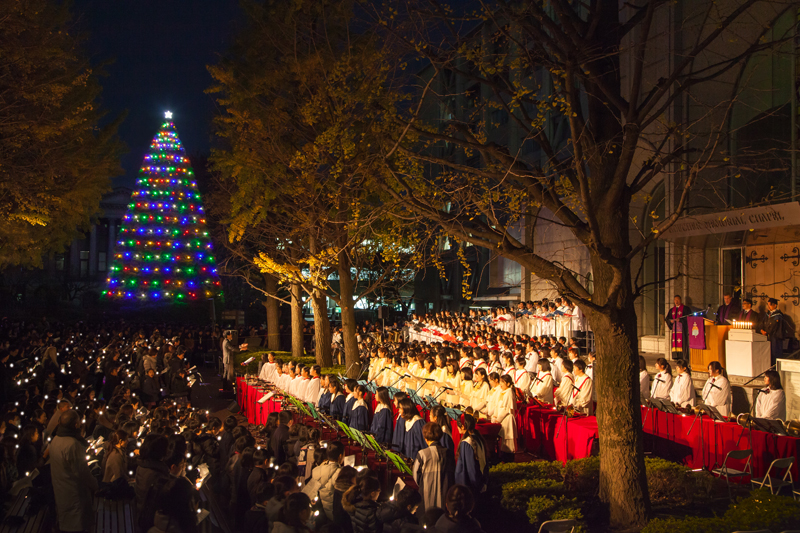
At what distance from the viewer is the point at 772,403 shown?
9945 mm

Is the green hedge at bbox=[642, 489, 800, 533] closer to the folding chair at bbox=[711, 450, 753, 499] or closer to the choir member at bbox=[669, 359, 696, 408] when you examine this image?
the folding chair at bbox=[711, 450, 753, 499]

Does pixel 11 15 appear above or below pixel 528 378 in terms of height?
above

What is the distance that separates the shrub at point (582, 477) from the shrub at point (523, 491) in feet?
0.83

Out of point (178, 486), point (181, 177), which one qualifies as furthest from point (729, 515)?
point (181, 177)

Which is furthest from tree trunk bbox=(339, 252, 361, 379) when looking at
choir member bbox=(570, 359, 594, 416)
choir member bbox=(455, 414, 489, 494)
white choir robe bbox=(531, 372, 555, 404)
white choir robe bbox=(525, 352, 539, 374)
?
choir member bbox=(455, 414, 489, 494)

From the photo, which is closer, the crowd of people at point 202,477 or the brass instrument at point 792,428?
the crowd of people at point 202,477

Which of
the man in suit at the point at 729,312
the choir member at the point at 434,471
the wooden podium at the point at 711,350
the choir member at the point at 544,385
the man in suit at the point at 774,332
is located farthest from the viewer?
the man in suit at the point at 729,312

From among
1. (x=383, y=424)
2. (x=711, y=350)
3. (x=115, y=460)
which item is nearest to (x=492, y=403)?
(x=383, y=424)

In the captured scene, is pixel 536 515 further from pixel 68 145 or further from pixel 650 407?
pixel 68 145

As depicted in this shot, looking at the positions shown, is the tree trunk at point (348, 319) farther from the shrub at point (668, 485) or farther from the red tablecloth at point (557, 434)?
the shrub at point (668, 485)

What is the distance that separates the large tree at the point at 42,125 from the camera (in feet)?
45.9

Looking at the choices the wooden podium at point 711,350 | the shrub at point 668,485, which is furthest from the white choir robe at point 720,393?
the shrub at point 668,485

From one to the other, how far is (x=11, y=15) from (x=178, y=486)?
1245 centimetres

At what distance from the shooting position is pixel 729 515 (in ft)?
20.0
